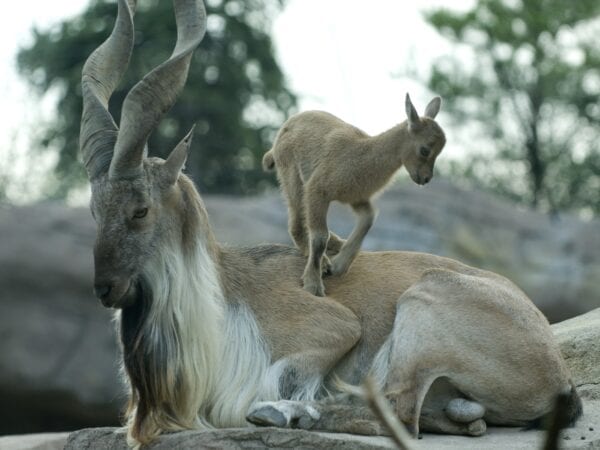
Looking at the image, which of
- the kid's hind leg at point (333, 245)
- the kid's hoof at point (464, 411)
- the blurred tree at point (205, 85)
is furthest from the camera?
the blurred tree at point (205, 85)

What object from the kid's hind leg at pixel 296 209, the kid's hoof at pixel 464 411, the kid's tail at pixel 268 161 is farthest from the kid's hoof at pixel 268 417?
the kid's tail at pixel 268 161

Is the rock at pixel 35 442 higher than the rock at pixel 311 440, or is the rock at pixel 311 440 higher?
the rock at pixel 311 440

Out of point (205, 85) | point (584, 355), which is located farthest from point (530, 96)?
point (584, 355)

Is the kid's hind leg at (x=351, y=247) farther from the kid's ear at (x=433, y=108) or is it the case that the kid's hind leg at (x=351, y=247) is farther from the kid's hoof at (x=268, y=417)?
the kid's hoof at (x=268, y=417)

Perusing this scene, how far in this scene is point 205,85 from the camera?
2944 centimetres

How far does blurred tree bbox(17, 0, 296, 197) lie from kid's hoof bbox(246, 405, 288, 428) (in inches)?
835

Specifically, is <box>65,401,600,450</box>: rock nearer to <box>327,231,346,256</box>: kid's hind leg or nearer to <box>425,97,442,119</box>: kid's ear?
<box>327,231,346,256</box>: kid's hind leg

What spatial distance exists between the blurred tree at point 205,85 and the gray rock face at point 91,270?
31.8 ft

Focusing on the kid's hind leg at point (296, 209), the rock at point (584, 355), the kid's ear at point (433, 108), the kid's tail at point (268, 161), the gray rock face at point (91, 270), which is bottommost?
the gray rock face at point (91, 270)

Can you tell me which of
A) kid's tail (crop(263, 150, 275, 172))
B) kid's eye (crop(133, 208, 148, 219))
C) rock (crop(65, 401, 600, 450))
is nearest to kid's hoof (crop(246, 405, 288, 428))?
rock (crop(65, 401, 600, 450))

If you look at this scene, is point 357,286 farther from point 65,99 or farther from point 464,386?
point 65,99

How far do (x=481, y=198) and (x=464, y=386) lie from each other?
13.9 meters

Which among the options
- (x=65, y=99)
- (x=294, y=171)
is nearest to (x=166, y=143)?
(x=65, y=99)

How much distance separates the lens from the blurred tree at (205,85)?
1105 inches
